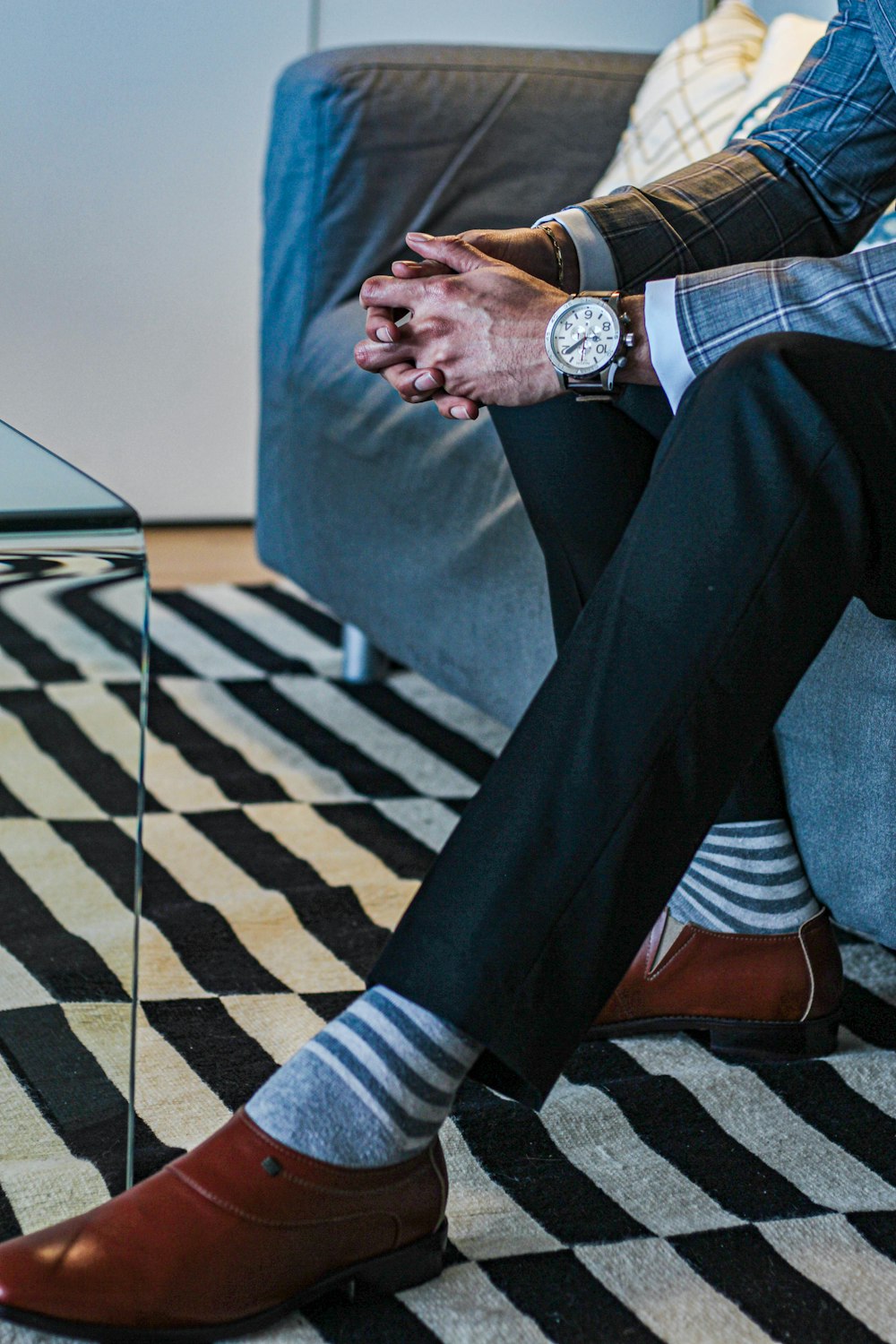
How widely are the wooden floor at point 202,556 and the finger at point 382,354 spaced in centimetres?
124

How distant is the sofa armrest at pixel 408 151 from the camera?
1.61 m

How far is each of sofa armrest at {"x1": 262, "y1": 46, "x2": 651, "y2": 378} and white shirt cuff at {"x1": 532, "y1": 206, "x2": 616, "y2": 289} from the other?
712 mm

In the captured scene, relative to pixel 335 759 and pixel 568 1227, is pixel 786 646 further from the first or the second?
pixel 335 759

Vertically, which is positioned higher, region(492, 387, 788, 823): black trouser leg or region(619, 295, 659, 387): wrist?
region(619, 295, 659, 387): wrist

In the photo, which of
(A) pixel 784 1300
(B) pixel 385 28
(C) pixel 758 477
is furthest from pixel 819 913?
(B) pixel 385 28

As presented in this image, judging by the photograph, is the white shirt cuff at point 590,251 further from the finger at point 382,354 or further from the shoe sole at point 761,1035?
the shoe sole at point 761,1035

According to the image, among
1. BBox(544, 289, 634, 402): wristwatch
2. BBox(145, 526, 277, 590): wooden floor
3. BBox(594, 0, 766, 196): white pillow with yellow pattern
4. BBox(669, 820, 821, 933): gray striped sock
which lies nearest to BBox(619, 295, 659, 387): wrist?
BBox(544, 289, 634, 402): wristwatch

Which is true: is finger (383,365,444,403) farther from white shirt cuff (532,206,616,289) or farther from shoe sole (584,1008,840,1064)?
shoe sole (584,1008,840,1064)

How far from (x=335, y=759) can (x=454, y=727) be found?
0.56 ft

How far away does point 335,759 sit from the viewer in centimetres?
150

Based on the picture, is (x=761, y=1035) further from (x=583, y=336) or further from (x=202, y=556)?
(x=202, y=556)

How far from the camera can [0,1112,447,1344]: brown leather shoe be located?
1.94 feet

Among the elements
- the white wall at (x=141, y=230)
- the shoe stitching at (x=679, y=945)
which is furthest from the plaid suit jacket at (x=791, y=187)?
the white wall at (x=141, y=230)

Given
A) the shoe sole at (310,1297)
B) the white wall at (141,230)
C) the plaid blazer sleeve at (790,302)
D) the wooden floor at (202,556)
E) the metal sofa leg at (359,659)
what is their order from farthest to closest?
1. the white wall at (141,230)
2. the wooden floor at (202,556)
3. the metal sofa leg at (359,659)
4. the plaid blazer sleeve at (790,302)
5. the shoe sole at (310,1297)
